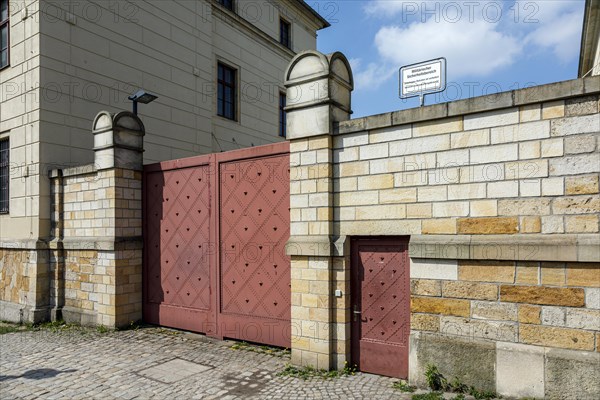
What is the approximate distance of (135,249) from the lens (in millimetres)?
8078

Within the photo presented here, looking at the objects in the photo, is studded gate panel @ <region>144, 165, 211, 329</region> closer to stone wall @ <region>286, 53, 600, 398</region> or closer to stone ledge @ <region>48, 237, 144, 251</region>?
stone ledge @ <region>48, 237, 144, 251</region>

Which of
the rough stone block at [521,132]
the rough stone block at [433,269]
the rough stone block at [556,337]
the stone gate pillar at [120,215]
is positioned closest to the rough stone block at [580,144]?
the rough stone block at [521,132]

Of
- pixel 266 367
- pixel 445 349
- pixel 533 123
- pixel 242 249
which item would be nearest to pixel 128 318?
pixel 242 249

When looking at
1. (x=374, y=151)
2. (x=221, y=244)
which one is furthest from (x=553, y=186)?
(x=221, y=244)

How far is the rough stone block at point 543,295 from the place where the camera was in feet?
13.4

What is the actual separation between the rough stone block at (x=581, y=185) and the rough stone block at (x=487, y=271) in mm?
883

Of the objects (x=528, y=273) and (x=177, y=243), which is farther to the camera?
(x=177, y=243)

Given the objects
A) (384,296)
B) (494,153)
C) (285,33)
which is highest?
(285,33)

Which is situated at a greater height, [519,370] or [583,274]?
[583,274]

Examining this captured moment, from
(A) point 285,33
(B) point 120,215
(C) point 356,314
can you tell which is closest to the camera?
(C) point 356,314

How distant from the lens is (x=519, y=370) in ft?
14.0

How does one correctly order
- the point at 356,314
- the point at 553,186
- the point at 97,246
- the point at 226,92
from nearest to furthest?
the point at 553,186 → the point at 356,314 → the point at 97,246 → the point at 226,92

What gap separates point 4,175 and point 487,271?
9.73 metres

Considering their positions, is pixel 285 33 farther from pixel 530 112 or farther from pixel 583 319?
pixel 583 319
